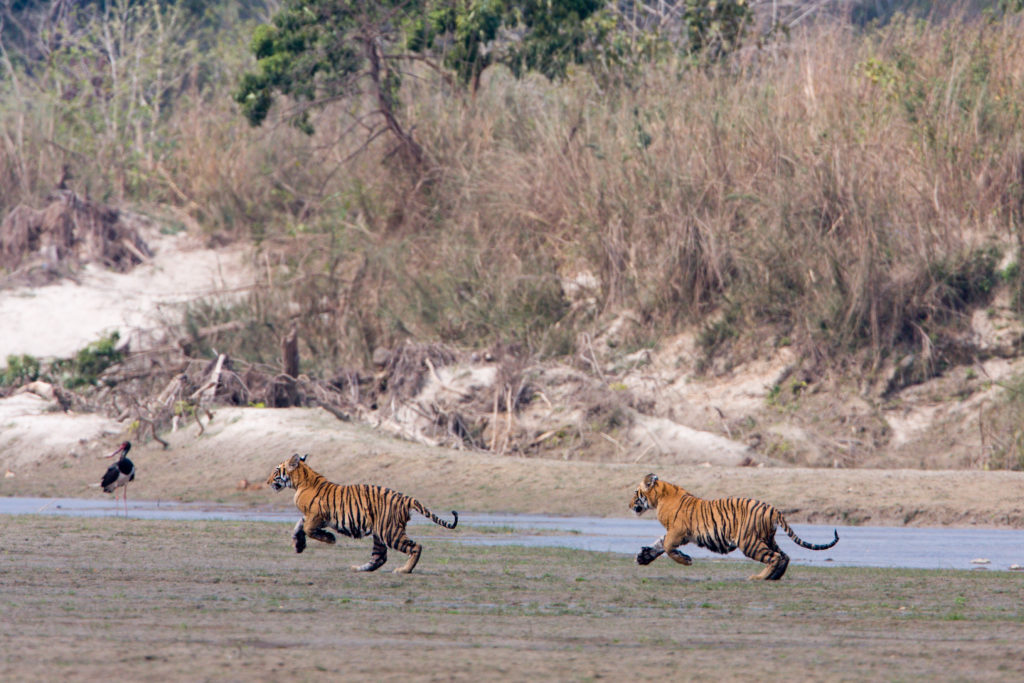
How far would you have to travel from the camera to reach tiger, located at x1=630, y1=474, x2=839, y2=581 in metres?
8.39

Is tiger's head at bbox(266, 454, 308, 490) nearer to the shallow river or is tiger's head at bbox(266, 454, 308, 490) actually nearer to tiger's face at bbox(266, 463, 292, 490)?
tiger's face at bbox(266, 463, 292, 490)

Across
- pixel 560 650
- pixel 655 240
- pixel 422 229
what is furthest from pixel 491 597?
pixel 422 229

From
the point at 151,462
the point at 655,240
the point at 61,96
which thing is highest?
the point at 61,96

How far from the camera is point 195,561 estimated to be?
856 cm

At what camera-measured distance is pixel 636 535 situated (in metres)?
11.6

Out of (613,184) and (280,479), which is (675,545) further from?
(613,184)

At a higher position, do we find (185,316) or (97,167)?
(97,167)

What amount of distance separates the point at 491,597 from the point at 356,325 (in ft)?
38.4

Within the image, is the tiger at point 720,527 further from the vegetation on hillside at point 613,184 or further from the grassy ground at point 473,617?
the vegetation on hillside at point 613,184

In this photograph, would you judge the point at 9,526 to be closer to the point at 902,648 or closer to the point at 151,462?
the point at 151,462

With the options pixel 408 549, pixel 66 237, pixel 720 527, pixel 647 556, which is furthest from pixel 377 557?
pixel 66 237

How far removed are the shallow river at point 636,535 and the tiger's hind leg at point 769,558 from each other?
1174mm

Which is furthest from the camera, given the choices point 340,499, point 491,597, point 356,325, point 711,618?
point 356,325

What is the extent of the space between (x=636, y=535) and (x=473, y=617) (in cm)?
517
